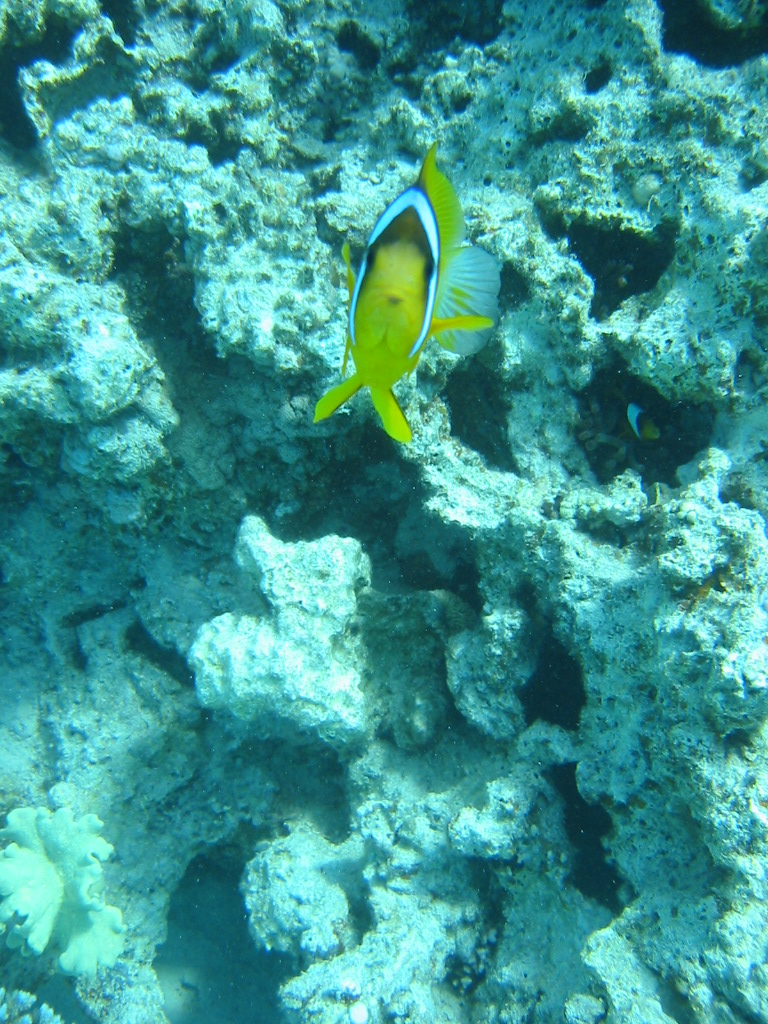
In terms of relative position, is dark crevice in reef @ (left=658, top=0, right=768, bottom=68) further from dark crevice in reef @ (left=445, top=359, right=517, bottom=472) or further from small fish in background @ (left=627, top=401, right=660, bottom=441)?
dark crevice in reef @ (left=445, top=359, right=517, bottom=472)

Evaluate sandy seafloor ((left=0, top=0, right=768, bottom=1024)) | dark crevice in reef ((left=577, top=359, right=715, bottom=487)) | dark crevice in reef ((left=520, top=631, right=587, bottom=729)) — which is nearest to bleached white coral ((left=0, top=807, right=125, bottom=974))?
sandy seafloor ((left=0, top=0, right=768, bottom=1024))

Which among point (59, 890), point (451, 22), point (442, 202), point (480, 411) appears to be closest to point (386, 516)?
point (480, 411)

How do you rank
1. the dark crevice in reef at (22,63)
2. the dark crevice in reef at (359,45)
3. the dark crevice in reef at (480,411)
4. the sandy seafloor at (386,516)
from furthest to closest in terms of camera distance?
the dark crevice in reef at (359,45)
the dark crevice in reef at (22,63)
the dark crevice in reef at (480,411)
the sandy seafloor at (386,516)

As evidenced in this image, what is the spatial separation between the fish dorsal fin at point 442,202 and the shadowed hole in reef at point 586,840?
2.04 meters

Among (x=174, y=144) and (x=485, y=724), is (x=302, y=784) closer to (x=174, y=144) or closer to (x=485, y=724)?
(x=485, y=724)

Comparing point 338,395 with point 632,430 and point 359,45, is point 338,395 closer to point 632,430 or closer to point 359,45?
point 632,430

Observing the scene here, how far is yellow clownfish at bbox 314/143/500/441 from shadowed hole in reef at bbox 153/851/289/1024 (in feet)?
11.3

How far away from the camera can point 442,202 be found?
1373mm

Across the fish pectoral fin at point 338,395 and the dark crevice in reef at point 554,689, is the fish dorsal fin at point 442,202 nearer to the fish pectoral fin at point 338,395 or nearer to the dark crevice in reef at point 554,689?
the fish pectoral fin at point 338,395

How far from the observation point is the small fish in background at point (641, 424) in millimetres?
2564

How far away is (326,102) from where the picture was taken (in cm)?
322

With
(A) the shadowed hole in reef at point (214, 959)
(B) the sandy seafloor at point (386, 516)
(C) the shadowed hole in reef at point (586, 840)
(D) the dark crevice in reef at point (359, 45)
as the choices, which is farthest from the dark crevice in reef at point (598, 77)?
(A) the shadowed hole in reef at point (214, 959)

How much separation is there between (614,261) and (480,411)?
88 cm

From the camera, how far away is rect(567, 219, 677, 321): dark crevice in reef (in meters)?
2.62
